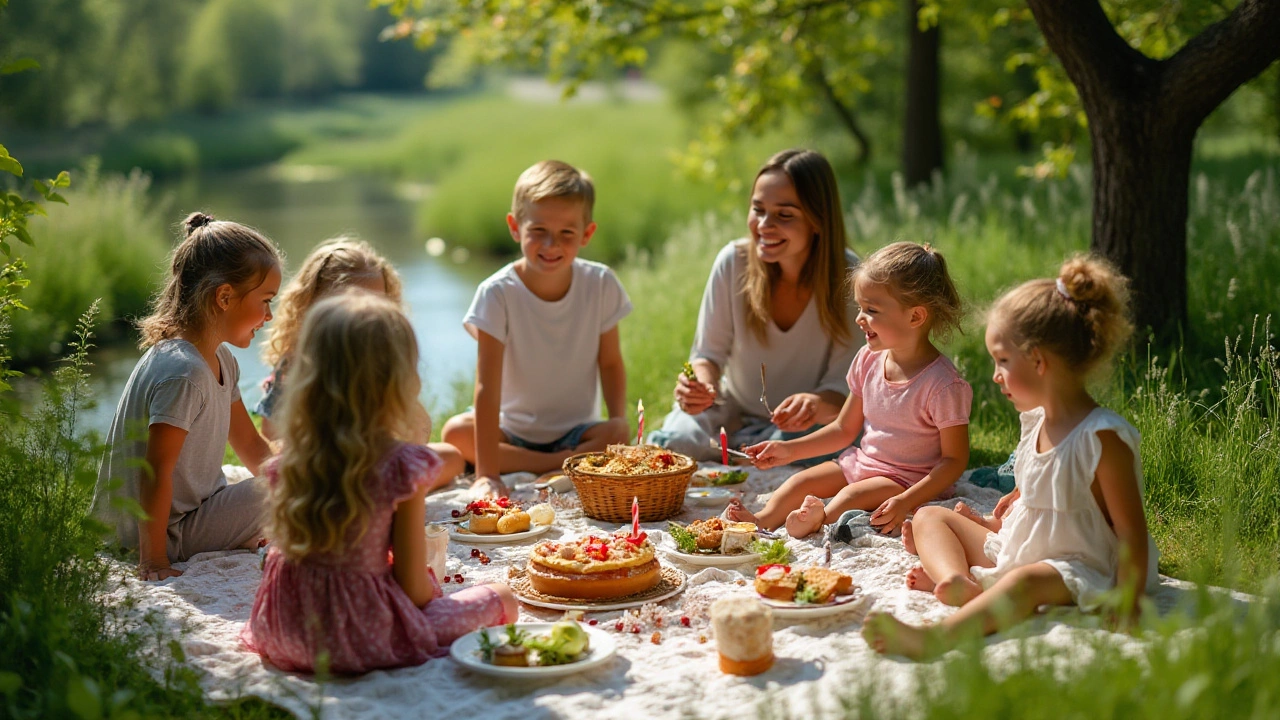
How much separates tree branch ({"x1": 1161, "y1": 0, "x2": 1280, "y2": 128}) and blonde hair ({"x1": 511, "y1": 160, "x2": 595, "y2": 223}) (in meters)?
3.36

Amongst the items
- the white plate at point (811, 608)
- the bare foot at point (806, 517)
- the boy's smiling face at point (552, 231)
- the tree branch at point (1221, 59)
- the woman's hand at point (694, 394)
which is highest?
the tree branch at point (1221, 59)

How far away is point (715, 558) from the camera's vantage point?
15.2ft

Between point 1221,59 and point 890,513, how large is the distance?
11.0 ft

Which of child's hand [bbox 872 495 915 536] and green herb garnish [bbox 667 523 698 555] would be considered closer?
green herb garnish [bbox 667 523 698 555]

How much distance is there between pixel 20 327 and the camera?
37.8 ft

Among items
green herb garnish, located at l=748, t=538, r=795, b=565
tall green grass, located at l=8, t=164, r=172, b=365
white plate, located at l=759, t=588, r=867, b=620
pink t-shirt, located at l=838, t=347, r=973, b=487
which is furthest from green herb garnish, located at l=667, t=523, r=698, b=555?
tall green grass, located at l=8, t=164, r=172, b=365

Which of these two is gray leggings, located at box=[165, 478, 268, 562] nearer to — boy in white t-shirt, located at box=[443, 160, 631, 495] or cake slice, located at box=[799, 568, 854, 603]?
boy in white t-shirt, located at box=[443, 160, 631, 495]

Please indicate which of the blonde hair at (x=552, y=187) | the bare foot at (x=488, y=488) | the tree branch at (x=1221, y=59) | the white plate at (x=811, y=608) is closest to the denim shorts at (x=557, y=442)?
the bare foot at (x=488, y=488)

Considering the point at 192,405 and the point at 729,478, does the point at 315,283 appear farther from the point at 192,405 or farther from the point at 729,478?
the point at 729,478

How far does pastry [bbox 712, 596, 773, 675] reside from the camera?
3.54 meters

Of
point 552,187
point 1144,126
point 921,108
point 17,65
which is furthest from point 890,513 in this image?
point 921,108

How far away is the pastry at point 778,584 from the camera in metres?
4.03

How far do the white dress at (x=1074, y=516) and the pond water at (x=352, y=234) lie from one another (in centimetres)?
261

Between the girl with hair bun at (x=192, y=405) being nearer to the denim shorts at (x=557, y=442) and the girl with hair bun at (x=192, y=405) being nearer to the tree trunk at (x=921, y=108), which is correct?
the denim shorts at (x=557, y=442)
